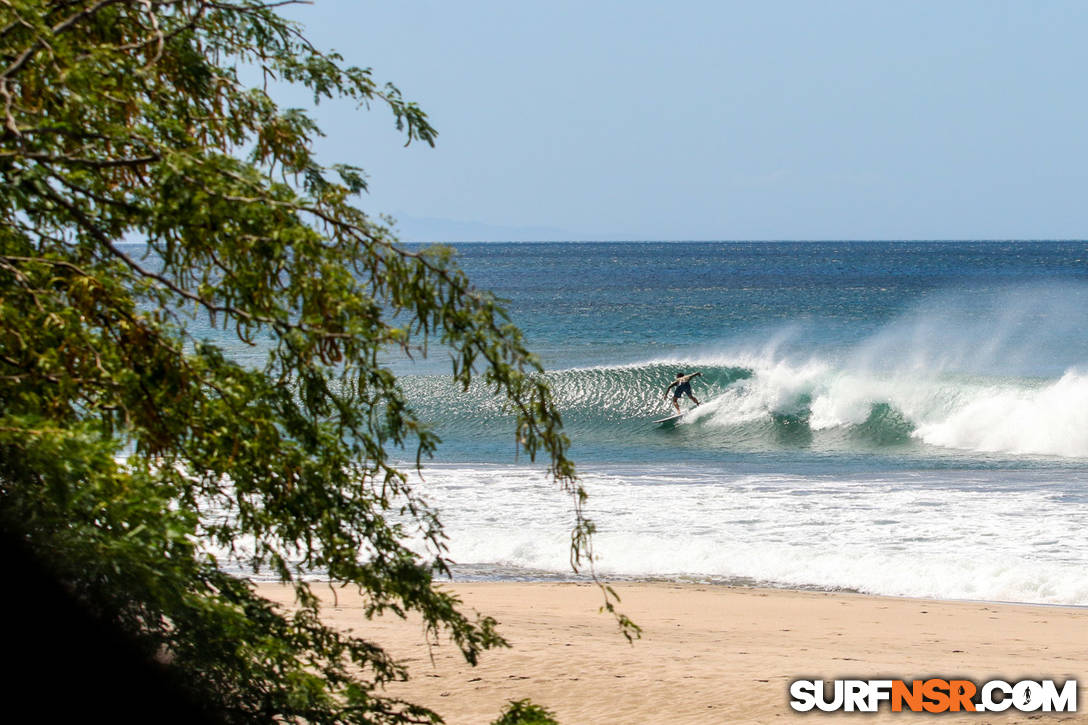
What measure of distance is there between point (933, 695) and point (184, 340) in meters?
5.25

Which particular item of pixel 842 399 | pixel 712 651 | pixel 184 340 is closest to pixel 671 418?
pixel 842 399

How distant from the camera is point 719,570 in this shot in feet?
34.3

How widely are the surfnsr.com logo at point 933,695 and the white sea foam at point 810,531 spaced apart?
3.30 metres

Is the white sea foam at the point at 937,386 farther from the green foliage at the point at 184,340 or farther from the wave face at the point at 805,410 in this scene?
the green foliage at the point at 184,340

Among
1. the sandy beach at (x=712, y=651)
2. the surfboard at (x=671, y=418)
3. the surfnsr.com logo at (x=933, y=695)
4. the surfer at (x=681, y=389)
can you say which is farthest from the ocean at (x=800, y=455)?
the surfnsr.com logo at (x=933, y=695)

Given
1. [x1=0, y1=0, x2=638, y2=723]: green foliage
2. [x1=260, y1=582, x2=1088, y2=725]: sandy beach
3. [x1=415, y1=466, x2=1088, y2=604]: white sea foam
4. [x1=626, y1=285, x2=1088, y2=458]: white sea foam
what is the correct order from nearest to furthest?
[x1=0, y1=0, x2=638, y2=723]: green foliage < [x1=260, y1=582, x2=1088, y2=725]: sandy beach < [x1=415, y1=466, x2=1088, y2=604]: white sea foam < [x1=626, y1=285, x2=1088, y2=458]: white sea foam

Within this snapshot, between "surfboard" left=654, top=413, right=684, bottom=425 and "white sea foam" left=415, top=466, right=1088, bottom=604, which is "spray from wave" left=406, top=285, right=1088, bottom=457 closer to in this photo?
"surfboard" left=654, top=413, right=684, bottom=425

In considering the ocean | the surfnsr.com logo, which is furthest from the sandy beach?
the ocean

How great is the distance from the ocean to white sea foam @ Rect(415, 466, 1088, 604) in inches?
1.4

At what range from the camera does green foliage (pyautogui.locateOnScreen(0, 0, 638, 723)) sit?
8.25 ft

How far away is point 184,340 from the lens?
2920mm

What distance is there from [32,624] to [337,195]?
5.00 ft

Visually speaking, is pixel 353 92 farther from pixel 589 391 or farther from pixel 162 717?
pixel 589 391

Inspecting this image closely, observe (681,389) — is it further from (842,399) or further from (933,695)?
(933,695)
